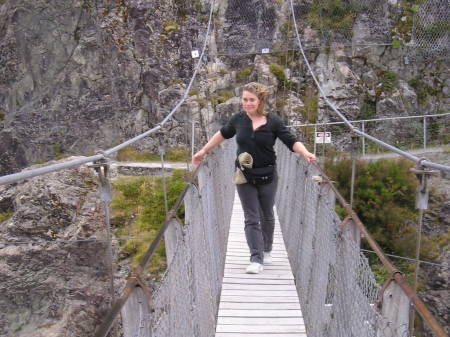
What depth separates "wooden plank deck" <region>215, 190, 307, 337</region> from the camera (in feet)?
7.11

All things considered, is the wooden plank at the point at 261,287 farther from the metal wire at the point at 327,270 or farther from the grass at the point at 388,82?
the grass at the point at 388,82

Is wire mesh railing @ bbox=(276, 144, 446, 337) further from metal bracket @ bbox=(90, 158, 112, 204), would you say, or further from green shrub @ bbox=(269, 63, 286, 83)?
green shrub @ bbox=(269, 63, 286, 83)

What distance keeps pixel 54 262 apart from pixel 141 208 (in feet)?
11.4

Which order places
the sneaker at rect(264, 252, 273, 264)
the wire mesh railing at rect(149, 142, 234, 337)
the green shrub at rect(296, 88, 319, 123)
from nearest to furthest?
the wire mesh railing at rect(149, 142, 234, 337) < the sneaker at rect(264, 252, 273, 264) < the green shrub at rect(296, 88, 319, 123)

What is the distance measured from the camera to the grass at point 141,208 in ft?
26.6

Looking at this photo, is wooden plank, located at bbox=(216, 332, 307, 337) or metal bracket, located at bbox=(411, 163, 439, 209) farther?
wooden plank, located at bbox=(216, 332, 307, 337)

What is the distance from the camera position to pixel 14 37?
15211 millimetres

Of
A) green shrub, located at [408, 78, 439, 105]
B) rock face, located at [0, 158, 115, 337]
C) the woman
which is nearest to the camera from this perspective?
the woman

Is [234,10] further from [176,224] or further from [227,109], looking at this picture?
[176,224]

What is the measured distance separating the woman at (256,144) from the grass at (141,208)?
4897 millimetres

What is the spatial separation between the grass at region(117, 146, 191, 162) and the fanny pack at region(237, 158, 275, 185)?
388 inches

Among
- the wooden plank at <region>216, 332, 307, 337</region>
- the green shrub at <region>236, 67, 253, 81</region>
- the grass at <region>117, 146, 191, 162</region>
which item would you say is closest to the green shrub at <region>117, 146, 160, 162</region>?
the grass at <region>117, 146, 191, 162</region>

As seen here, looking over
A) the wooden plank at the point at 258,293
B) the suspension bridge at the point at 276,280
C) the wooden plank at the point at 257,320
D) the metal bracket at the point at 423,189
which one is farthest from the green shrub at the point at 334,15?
the metal bracket at the point at 423,189

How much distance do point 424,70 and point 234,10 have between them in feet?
20.5
